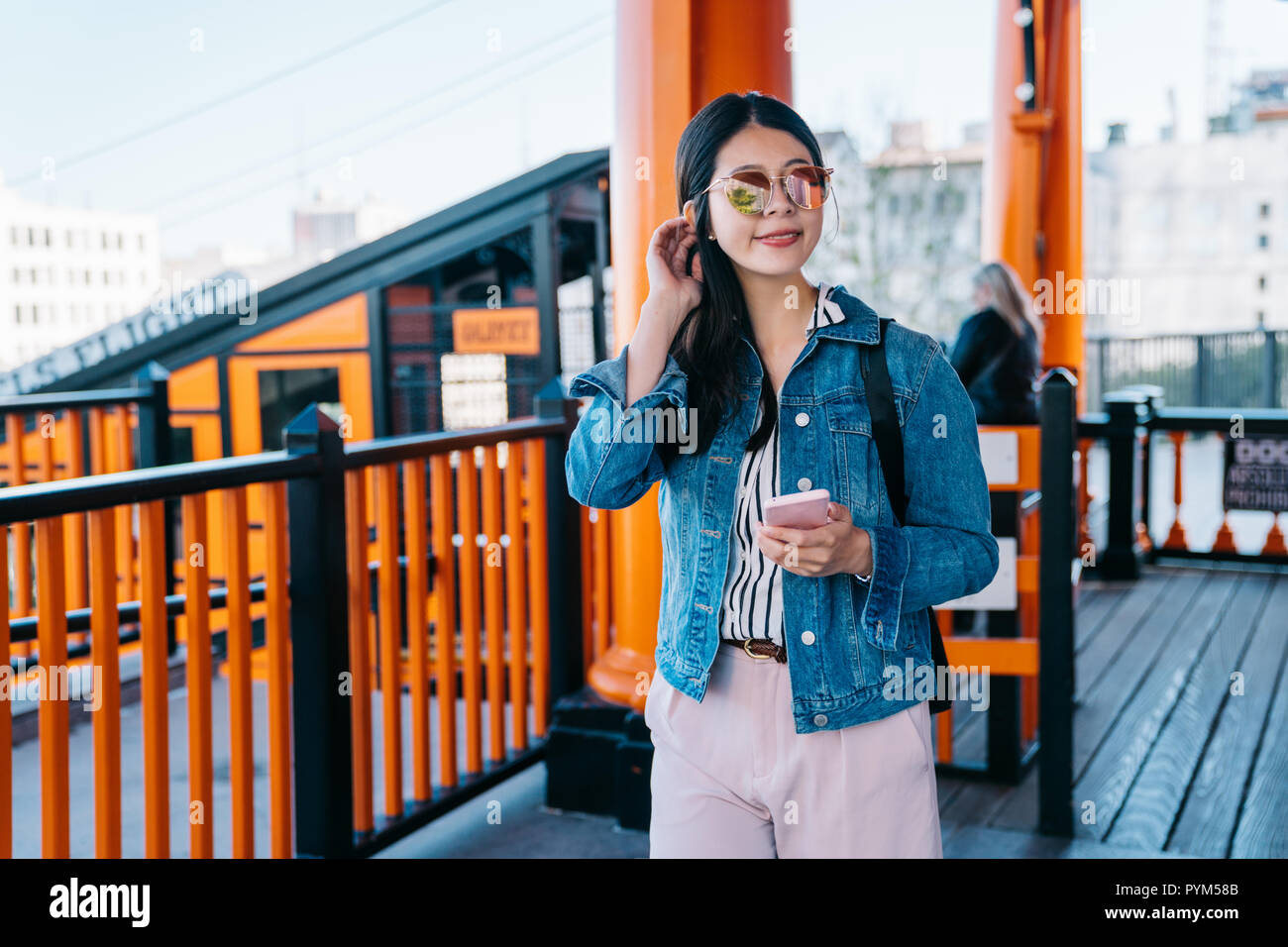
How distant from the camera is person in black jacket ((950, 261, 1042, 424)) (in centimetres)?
502

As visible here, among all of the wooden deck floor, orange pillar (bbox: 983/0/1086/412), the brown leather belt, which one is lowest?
the wooden deck floor

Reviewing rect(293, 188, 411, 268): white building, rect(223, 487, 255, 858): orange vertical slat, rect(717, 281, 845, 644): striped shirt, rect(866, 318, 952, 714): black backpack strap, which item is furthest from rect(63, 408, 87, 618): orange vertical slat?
rect(293, 188, 411, 268): white building

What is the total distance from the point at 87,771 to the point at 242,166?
75.1ft

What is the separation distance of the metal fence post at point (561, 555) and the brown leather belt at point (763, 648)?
2407 millimetres

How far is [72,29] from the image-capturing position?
33938mm

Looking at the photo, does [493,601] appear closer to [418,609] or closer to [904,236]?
[418,609]

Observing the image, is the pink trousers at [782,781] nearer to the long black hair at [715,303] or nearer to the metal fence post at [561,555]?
the long black hair at [715,303]

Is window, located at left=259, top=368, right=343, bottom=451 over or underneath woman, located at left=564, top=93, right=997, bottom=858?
over

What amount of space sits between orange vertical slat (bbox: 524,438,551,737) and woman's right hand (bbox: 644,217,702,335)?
2.28 meters

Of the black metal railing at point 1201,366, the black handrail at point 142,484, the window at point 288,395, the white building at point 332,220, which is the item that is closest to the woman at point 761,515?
the black handrail at point 142,484

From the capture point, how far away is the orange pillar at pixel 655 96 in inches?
122

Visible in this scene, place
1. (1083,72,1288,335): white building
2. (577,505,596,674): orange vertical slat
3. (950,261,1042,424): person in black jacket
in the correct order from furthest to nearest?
(1083,72,1288,335): white building, (950,261,1042,424): person in black jacket, (577,505,596,674): orange vertical slat

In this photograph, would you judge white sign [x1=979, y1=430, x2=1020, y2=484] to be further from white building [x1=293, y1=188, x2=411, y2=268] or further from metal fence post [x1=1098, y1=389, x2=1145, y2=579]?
white building [x1=293, y1=188, x2=411, y2=268]
